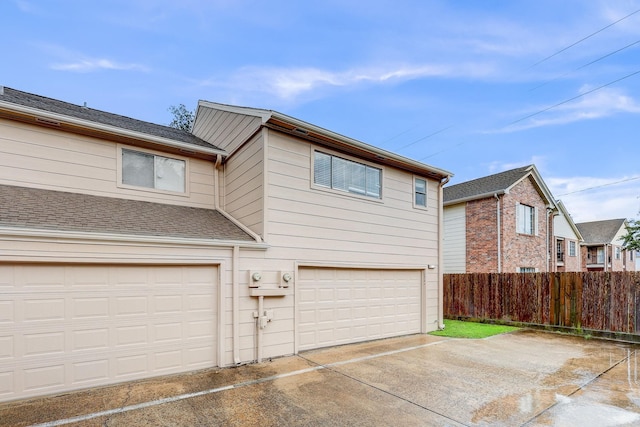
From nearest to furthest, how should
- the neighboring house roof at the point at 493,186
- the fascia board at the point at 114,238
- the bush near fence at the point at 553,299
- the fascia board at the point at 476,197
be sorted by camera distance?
the fascia board at the point at 114,238 → the bush near fence at the point at 553,299 → the fascia board at the point at 476,197 → the neighboring house roof at the point at 493,186

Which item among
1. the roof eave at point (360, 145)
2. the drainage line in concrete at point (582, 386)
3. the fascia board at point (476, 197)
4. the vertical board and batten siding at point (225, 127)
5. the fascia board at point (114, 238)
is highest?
the vertical board and batten siding at point (225, 127)

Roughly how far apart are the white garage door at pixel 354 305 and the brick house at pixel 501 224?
25.4 feet

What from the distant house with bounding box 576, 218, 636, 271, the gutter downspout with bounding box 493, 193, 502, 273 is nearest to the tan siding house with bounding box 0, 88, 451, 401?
the gutter downspout with bounding box 493, 193, 502, 273

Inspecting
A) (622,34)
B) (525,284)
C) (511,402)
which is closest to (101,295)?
(511,402)

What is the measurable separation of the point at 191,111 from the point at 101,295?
19094 millimetres

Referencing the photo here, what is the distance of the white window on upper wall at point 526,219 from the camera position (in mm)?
16328

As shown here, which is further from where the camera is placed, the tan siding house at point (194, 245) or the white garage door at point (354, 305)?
the white garage door at point (354, 305)

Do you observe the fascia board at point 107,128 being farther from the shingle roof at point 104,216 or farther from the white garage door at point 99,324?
the white garage door at point 99,324

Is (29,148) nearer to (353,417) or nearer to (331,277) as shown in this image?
(331,277)

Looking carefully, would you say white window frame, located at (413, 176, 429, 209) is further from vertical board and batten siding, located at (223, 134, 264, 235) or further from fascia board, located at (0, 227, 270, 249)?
fascia board, located at (0, 227, 270, 249)

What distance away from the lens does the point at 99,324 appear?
5109mm

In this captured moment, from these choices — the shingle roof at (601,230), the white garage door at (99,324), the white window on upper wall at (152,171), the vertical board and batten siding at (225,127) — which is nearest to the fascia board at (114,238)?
the white garage door at (99,324)

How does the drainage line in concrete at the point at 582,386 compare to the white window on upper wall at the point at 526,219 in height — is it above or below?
below

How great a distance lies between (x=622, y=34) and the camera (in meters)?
10.0
